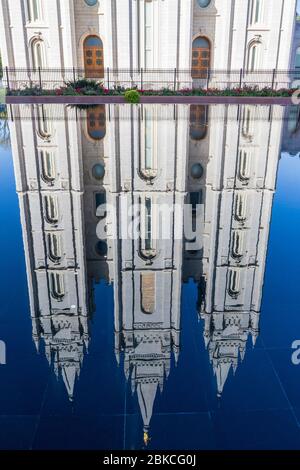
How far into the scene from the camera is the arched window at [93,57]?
115 feet

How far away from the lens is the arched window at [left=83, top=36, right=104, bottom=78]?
35031 millimetres

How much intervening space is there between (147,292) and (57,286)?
1.54 metres

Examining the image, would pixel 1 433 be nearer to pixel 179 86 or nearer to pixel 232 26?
pixel 179 86

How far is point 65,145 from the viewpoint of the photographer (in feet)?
44.5

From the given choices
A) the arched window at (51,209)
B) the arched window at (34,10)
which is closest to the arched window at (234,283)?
the arched window at (51,209)

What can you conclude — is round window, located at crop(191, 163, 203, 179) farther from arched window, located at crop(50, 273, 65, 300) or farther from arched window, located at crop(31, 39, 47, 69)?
arched window, located at crop(31, 39, 47, 69)

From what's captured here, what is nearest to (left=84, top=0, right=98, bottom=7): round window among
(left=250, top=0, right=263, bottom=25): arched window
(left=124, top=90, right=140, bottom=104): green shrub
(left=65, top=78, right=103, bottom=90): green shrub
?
(left=65, top=78, right=103, bottom=90): green shrub

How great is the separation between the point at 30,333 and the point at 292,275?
4.17 meters

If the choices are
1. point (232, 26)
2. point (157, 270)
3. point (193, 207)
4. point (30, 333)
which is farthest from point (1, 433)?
point (232, 26)

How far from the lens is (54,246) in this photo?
304 inches

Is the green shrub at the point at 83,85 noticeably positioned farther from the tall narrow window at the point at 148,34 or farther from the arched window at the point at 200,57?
the arched window at the point at 200,57

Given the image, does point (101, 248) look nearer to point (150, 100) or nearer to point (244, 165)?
point (244, 165)

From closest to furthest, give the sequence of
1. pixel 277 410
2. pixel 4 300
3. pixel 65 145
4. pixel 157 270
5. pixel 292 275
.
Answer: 1. pixel 277 410
2. pixel 4 300
3. pixel 292 275
4. pixel 157 270
5. pixel 65 145

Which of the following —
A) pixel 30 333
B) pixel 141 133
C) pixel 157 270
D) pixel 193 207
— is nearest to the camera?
pixel 30 333
